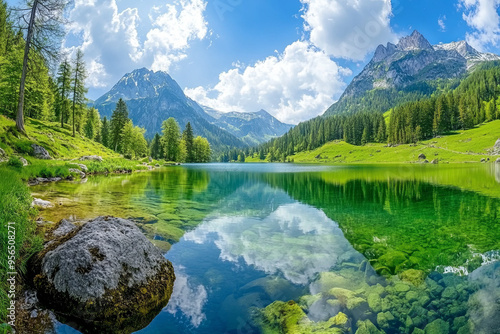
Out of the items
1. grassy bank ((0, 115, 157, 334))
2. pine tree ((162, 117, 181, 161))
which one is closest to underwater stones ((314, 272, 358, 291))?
grassy bank ((0, 115, 157, 334))

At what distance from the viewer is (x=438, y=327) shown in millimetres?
5562

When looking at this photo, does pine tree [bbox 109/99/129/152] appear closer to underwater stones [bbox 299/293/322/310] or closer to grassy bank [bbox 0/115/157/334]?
grassy bank [bbox 0/115/157/334]

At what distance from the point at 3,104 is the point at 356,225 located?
65792mm

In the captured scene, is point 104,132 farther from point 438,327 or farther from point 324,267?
point 438,327

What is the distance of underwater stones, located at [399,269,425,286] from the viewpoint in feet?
24.6

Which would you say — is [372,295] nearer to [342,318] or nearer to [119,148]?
[342,318]

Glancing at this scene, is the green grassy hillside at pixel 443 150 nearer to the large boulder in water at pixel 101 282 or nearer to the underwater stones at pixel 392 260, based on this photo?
the underwater stones at pixel 392 260

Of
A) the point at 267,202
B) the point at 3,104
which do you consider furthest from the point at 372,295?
the point at 3,104

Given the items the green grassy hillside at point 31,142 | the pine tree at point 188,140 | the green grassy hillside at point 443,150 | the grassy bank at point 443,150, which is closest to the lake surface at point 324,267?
the green grassy hillside at point 31,142

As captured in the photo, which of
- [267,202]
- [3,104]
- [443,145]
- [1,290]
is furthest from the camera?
[443,145]

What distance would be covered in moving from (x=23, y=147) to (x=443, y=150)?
5471 inches

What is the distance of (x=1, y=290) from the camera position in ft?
15.6

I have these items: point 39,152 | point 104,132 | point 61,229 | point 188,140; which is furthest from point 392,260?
point 188,140

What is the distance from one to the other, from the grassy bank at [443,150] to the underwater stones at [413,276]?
367ft
